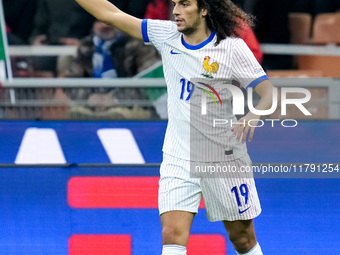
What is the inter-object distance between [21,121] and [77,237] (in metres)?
0.90

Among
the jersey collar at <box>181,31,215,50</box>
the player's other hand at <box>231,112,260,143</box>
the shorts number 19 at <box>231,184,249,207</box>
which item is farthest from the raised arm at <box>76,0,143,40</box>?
the shorts number 19 at <box>231,184,249,207</box>

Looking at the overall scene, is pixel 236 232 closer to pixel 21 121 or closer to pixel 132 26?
pixel 132 26

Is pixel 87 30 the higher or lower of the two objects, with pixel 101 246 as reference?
higher

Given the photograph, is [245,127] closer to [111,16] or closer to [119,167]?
[111,16]

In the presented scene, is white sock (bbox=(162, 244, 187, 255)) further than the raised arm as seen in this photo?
No

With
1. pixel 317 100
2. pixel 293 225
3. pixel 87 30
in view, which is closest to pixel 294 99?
pixel 317 100

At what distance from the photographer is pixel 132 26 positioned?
13.9ft

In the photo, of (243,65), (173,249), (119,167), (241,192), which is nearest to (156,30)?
(243,65)

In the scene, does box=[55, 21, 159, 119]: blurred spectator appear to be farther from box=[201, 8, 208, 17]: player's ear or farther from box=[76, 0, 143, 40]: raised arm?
box=[201, 8, 208, 17]: player's ear

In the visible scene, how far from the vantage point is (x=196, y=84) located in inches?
159

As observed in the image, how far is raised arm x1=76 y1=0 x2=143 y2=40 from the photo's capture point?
419 cm

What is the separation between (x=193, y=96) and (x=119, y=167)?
155 centimetres

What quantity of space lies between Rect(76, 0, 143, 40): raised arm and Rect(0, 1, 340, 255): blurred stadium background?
4.20 feet

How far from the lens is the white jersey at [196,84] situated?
13.3 ft
